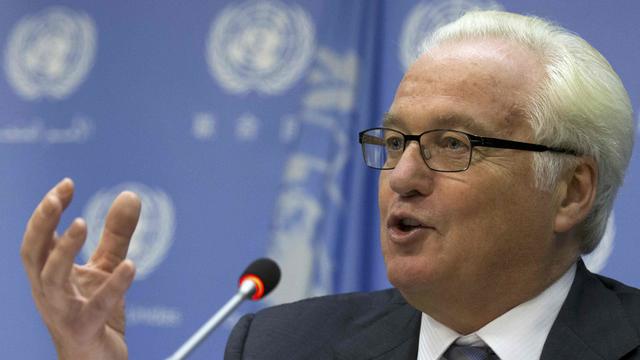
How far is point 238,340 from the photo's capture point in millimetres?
2184

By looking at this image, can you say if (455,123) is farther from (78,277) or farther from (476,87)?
(78,277)

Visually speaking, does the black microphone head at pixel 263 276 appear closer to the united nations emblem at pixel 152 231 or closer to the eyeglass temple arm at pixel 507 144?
the eyeglass temple arm at pixel 507 144

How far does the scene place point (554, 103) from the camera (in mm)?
1921

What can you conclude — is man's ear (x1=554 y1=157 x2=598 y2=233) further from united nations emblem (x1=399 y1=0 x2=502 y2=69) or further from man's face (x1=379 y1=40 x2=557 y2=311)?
united nations emblem (x1=399 y1=0 x2=502 y2=69)

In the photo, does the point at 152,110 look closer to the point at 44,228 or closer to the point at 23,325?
the point at 23,325

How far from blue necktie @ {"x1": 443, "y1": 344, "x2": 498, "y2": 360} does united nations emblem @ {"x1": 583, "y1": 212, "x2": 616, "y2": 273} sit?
82 centimetres

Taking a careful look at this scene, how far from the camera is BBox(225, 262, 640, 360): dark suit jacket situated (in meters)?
1.85

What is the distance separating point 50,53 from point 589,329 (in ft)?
8.45

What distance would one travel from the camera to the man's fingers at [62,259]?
1.51 meters

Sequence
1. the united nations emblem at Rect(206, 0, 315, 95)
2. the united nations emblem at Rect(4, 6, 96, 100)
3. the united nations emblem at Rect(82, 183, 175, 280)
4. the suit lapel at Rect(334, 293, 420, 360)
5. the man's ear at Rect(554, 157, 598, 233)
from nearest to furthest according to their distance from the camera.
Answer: the man's ear at Rect(554, 157, 598, 233) → the suit lapel at Rect(334, 293, 420, 360) → the united nations emblem at Rect(206, 0, 315, 95) → the united nations emblem at Rect(82, 183, 175, 280) → the united nations emblem at Rect(4, 6, 96, 100)

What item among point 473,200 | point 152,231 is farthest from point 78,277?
point 152,231

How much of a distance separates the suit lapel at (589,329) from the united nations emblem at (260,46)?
149 centimetres

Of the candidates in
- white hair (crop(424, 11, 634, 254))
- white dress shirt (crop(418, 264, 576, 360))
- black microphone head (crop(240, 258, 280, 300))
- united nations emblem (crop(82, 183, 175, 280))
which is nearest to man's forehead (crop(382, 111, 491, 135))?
white hair (crop(424, 11, 634, 254))

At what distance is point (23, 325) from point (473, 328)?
2242mm
